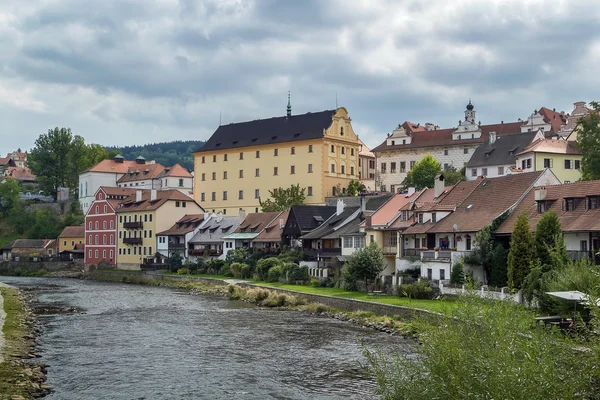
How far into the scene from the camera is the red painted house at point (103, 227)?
9733 cm

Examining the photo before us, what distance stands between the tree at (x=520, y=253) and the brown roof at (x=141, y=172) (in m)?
94.0

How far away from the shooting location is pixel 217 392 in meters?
23.4

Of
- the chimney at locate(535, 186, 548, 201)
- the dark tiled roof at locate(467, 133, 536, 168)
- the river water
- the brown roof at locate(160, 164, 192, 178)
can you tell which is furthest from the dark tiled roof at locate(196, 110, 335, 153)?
the chimney at locate(535, 186, 548, 201)

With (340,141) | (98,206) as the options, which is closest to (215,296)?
(340,141)

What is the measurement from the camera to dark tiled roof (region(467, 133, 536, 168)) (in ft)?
264

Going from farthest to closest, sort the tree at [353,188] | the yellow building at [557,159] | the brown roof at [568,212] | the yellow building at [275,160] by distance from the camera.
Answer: the yellow building at [275,160] < the tree at [353,188] < the yellow building at [557,159] < the brown roof at [568,212]

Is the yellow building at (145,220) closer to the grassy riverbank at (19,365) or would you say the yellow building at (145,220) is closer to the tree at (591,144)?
the grassy riverbank at (19,365)

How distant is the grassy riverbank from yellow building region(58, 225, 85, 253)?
2664 inches

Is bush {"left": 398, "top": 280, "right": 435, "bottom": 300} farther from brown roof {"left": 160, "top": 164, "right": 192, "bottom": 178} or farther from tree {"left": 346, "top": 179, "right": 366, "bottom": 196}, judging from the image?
brown roof {"left": 160, "top": 164, "right": 192, "bottom": 178}

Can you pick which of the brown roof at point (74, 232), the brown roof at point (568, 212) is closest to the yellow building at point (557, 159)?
the brown roof at point (568, 212)

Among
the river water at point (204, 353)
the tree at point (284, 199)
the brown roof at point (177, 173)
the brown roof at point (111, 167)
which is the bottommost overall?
the river water at point (204, 353)

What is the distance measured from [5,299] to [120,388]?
3198cm

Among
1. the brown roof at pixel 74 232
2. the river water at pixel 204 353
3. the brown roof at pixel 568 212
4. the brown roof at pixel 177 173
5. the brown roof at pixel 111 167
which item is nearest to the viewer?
the river water at pixel 204 353

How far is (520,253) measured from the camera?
121ft
